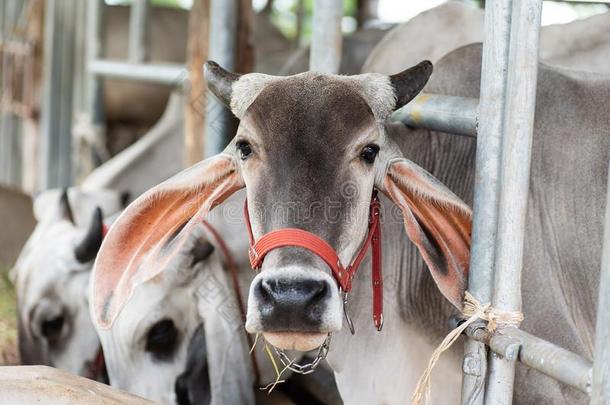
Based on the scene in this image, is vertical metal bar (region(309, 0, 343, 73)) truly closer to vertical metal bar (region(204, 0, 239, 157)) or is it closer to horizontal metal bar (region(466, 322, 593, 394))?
vertical metal bar (region(204, 0, 239, 157))

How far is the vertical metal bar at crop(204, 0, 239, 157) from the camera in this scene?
358 centimetres

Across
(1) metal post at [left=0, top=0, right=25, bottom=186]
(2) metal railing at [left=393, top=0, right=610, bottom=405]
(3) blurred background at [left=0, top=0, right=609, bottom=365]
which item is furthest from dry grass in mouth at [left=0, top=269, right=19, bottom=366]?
(1) metal post at [left=0, top=0, right=25, bottom=186]

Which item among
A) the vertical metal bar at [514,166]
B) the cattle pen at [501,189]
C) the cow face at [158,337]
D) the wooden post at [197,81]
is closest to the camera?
the cattle pen at [501,189]

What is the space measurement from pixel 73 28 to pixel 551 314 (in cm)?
461

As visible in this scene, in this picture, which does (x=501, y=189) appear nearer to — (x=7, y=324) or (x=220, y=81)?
(x=220, y=81)

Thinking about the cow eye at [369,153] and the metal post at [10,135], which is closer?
the cow eye at [369,153]

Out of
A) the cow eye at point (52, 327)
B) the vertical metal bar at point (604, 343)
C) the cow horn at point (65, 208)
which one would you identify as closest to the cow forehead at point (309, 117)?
the vertical metal bar at point (604, 343)

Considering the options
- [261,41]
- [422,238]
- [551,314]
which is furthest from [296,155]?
[261,41]

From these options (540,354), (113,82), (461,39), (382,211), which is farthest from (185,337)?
(113,82)

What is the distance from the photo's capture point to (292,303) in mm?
1997

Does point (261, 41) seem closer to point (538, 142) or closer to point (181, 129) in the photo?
point (181, 129)

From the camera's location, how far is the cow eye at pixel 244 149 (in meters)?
2.31

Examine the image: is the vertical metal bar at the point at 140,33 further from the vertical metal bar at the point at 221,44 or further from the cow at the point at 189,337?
the cow at the point at 189,337

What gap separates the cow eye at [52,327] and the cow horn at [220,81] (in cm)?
127
